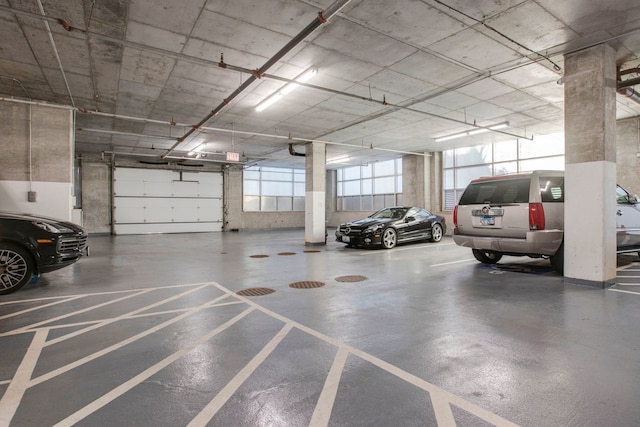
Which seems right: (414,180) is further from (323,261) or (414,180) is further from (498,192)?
(498,192)

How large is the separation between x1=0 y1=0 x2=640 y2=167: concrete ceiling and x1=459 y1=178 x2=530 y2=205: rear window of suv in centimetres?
234

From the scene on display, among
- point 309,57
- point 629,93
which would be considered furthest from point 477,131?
point 309,57

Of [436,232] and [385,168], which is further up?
[385,168]

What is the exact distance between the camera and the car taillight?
5629 millimetres

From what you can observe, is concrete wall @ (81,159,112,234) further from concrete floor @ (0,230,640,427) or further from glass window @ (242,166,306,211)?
concrete floor @ (0,230,640,427)

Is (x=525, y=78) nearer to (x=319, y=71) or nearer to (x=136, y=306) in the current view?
(x=319, y=71)

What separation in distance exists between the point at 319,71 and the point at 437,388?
6110 millimetres

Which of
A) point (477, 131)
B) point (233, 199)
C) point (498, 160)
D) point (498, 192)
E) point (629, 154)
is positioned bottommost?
point (498, 192)

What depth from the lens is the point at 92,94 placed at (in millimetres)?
7945

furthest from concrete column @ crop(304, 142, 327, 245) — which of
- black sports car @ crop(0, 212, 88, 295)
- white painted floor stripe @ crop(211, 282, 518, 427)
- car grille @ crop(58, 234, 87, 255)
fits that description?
white painted floor stripe @ crop(211, 282, 518, 427)

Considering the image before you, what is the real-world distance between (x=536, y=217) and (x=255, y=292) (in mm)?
4850

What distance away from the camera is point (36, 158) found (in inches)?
321

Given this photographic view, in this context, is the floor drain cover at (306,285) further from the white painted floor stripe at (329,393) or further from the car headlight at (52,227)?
the car headlight at (52,227)

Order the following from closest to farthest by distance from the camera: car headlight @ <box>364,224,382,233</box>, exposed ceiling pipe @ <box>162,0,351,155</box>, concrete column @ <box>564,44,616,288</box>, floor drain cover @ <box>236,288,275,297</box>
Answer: exposed ceiling pipe @ <box>162,0,351,155</box> → floor drain cover @ <box>236,288,275,297</box> → concrete column @ <box>564,44,616,288</box> → car headlight @ <box>364,224,382,233</box>
